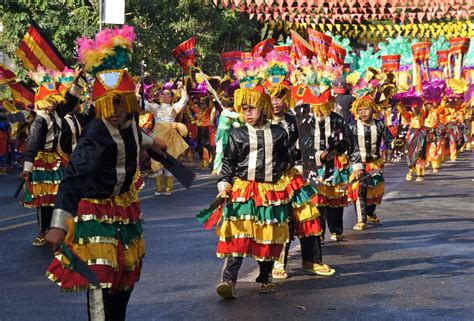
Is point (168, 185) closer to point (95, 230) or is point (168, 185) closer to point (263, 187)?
point (263, 187)

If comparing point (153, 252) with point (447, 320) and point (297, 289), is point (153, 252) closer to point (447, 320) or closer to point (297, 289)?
point (297, 289)

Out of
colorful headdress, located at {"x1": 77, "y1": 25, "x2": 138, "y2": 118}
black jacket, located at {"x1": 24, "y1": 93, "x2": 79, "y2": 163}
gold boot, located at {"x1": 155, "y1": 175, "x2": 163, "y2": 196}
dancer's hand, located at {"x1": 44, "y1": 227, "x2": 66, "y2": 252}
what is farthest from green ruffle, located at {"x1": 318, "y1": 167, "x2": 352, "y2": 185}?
gold boot, located at {"x1": 155, "y1": 175, "x2": 163, "y2": 196}

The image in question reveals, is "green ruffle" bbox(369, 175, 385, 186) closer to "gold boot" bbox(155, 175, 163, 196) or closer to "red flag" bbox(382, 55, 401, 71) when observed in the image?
"gold boot" bbox(155, 175, 163, 196)

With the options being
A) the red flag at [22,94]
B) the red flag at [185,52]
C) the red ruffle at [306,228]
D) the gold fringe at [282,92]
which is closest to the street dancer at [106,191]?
the red ruffle at [306,228]

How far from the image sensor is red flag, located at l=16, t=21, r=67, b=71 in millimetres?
12102

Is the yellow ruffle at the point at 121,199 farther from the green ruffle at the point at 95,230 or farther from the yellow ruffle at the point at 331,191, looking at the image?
the yellow ruffle at the point at 331,191

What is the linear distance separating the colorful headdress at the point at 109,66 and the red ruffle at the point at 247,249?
2.34 meters

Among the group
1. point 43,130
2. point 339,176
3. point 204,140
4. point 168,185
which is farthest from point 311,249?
point 204,140

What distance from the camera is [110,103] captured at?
6.31m

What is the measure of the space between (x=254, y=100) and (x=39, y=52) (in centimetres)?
467

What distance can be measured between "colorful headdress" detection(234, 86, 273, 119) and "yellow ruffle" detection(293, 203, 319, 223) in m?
1.08

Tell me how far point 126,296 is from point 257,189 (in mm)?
2327

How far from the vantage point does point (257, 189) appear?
8.58m

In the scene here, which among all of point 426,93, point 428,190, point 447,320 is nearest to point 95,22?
point 426,93
